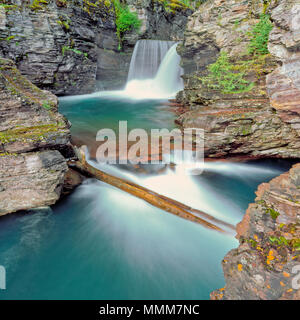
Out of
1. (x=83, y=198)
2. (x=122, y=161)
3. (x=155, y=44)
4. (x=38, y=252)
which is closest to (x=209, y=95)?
(x=122, y=161)

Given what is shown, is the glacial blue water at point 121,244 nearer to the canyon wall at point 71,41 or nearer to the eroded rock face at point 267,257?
the eroded rock face at point 267,257

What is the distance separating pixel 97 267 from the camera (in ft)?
9.75

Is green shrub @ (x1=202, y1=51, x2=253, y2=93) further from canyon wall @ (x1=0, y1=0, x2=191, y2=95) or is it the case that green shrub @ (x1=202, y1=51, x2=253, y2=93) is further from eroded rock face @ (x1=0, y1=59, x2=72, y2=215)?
canyon wall @ (x1=0, y1=0, x2=191, y2=95)

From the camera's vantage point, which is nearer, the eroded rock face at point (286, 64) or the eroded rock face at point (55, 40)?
the eroded rock face at point (286, 64)

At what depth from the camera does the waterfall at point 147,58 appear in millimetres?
16250

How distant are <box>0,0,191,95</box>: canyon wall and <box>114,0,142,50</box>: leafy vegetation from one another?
395 mm

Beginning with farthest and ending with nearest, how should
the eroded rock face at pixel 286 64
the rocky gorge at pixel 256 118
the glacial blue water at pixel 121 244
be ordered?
the eroded rock face at pixel 286 64
the glacial blue water at pixel 121 244
the rocky gorge at pixel 256 118

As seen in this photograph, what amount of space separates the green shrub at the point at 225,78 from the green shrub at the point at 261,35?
0.90 m

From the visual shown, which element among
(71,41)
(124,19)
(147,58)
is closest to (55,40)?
(71,41)

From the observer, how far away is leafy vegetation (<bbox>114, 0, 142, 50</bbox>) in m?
16.1

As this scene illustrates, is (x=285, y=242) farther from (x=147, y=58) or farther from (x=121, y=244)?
(x=147, y=58)

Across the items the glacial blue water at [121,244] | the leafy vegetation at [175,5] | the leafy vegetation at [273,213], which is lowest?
the glacial blue water at [121,244]

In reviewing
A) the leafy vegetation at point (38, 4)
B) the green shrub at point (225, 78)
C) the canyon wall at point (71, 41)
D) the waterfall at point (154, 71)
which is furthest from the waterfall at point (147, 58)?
the green shrub at point (225, 78)
